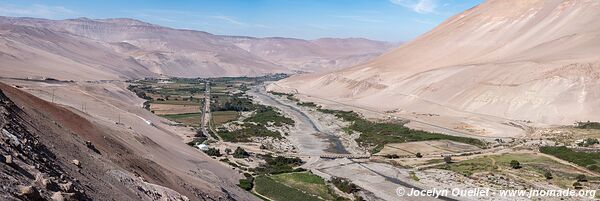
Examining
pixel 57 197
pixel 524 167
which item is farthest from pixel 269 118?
pixel 57 197

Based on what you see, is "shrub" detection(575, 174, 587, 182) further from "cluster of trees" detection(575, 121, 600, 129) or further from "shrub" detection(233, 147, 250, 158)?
"cluster of trees" detection(575, 121, 600, 129)

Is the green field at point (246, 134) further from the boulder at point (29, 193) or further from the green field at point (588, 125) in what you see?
the boulder at point (29, 193)

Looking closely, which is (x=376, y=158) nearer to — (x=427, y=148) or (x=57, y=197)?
(x=427, y=148)

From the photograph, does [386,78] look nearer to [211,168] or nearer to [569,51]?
[569,51]

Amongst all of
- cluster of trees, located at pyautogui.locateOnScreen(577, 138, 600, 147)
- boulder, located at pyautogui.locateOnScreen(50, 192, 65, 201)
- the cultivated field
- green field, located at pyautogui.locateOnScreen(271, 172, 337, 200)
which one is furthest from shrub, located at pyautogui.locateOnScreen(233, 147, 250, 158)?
boulder, located at pyautogui.locateOnScreen(50, 192, 65, 201)

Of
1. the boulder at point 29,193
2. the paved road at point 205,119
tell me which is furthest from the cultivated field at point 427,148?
the boulder at point 29,193

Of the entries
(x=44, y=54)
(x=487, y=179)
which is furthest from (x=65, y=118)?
(x=44, y=54)
